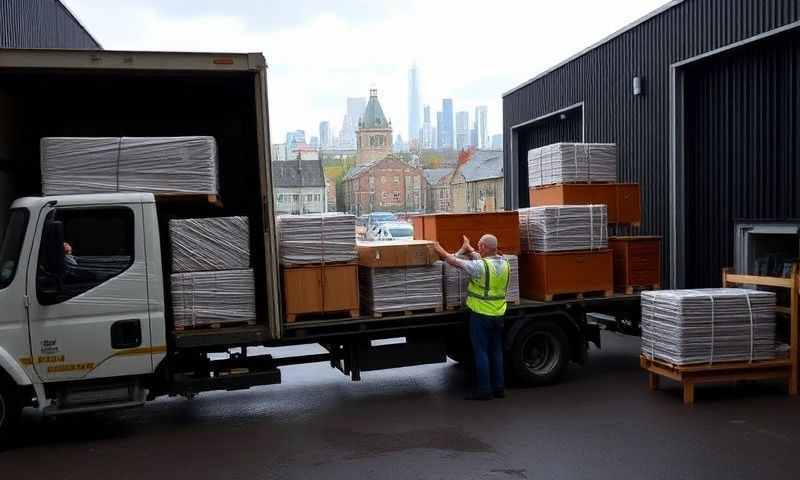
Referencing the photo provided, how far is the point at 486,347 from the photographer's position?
8586 mm

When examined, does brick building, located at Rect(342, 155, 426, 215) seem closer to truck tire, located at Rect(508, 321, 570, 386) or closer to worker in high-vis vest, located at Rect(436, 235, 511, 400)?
truck tire, located at Rect(508, 321, 570, 386)

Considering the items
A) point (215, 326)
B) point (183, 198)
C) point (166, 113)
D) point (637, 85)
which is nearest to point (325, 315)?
point (215, 326)

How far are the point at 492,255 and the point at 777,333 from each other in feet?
14.1

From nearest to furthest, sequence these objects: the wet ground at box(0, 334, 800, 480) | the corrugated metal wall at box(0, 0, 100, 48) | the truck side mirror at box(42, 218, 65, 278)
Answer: the wet ground at box(0, 334, 800, 480) < the truck side mirror at box(42, 218, 65, 278) < the corrugated metal wall at box(0, 0, 100, 48)

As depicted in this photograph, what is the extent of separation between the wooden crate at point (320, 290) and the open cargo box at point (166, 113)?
1.01ft

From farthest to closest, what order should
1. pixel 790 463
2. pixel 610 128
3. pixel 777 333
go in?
pixel 610 128 → pixel 777 333 → pixel 790 463

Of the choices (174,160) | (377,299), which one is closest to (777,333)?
(377,299)

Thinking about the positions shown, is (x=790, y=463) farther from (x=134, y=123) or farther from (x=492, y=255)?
(x=134, y=123)

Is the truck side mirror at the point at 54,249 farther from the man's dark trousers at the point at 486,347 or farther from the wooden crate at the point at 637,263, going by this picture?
the wooden crate at the point at 637,263

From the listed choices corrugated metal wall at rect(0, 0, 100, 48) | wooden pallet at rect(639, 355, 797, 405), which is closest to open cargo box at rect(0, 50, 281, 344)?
corrugated metal wall at rect(0, 0, 100, 48)

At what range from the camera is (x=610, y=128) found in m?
15.0

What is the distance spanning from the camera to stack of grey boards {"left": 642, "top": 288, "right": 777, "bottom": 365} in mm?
8219

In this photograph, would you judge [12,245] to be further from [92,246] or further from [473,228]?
[473,228]

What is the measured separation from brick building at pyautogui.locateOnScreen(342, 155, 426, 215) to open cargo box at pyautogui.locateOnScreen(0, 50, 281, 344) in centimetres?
7121
